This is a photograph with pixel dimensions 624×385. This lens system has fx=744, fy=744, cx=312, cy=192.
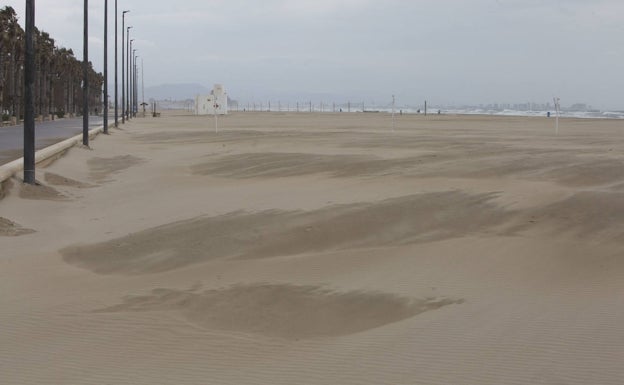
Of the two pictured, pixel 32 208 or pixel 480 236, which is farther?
pixel 32 208

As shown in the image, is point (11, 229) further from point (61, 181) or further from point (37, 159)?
point (37, 159)

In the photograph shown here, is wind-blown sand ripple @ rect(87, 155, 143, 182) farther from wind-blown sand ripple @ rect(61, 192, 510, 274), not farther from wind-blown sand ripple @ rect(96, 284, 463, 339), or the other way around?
wind-blown sand ripple @ rect(96, 284, 463, 339)

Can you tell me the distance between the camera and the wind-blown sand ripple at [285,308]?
644 centimetres

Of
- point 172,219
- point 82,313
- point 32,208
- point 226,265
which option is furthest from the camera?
point 32,208

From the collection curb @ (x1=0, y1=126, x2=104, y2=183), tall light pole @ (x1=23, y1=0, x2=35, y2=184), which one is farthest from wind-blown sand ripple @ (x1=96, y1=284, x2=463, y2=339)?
tall light pole @ (x1=23, y1=0, x2=35, y2=184)

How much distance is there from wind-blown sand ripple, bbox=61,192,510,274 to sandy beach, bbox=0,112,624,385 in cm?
5

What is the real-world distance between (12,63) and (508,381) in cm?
5764

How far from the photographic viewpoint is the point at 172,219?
12.0 m

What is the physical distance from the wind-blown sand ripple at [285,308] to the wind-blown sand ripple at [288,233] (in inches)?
61.9

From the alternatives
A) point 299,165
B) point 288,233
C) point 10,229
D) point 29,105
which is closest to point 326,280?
point 288,233

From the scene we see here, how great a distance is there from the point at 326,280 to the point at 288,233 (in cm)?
246

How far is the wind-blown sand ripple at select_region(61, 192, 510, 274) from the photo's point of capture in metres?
9.44

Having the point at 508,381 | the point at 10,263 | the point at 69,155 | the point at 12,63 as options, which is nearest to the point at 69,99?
the point at 12,63

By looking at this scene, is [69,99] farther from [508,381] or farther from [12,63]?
[508,381]
